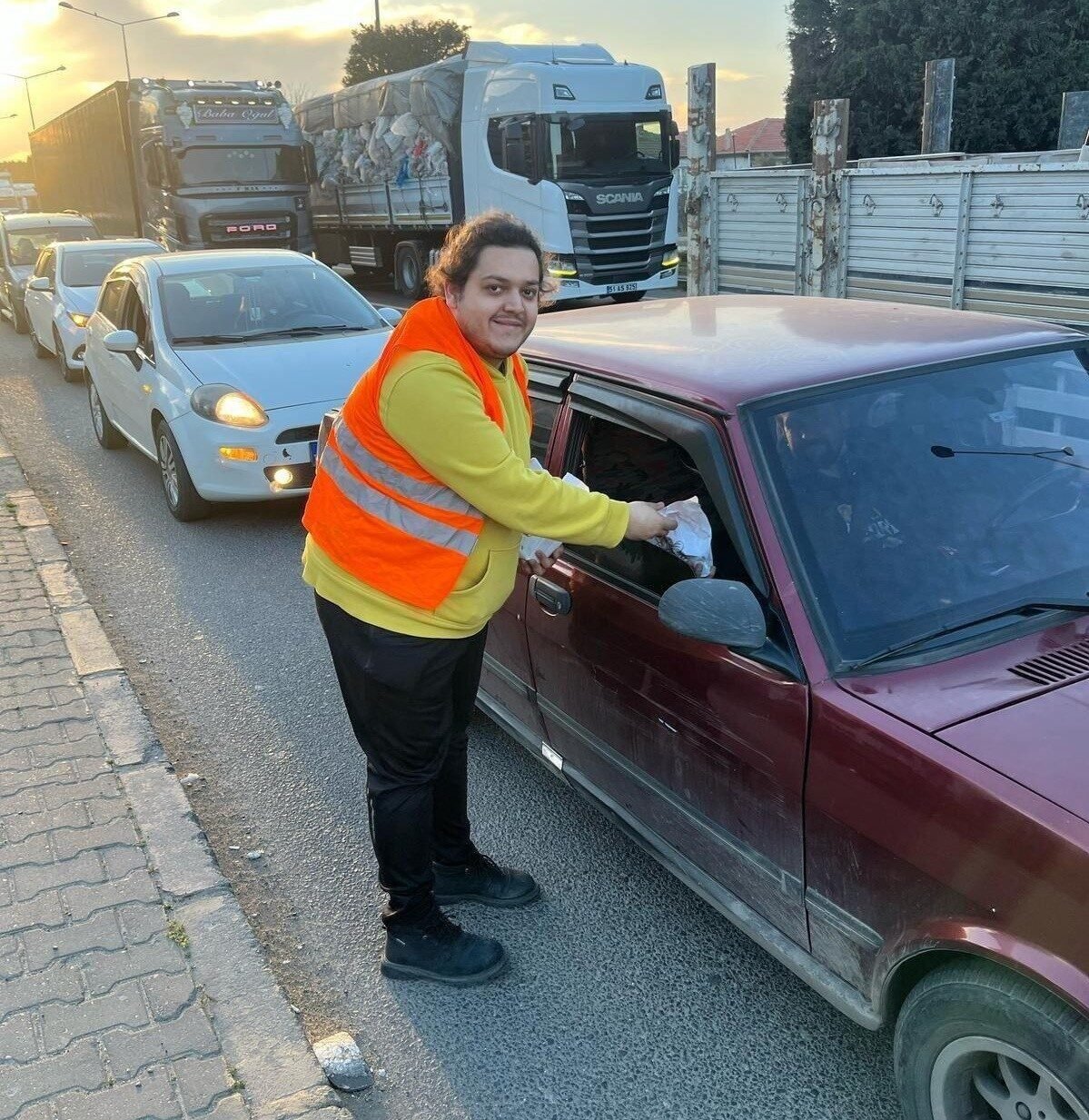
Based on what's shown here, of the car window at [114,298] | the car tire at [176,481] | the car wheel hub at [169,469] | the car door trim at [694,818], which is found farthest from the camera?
the car window at [114,298]

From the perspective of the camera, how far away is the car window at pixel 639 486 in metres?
2.67

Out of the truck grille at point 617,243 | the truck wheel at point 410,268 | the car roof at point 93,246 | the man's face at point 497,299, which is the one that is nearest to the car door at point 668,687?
the man's face at point 497,299

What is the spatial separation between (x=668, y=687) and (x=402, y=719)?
67 cm

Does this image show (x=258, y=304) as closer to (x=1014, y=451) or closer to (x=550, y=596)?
(x=550, y=596)

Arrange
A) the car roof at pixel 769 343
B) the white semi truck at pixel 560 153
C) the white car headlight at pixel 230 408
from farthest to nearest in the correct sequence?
the white semi truck at pixel 560 153, the white car headlight at pixel 230 408, the car roof at pixel 769 343

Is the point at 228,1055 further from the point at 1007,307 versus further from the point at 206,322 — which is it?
the point at 1007,307

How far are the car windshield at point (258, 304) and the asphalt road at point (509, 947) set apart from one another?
9.63 ft

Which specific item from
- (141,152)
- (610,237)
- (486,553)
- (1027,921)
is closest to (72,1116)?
(486,553)

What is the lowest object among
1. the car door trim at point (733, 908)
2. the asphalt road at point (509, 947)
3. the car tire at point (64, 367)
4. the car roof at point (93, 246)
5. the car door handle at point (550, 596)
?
the asphalt road at point (509, 947)

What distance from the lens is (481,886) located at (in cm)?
326

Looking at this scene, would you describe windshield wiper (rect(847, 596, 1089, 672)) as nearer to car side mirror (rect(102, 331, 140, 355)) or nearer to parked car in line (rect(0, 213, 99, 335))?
car side mirror (rect(102, 331, 140, 355))

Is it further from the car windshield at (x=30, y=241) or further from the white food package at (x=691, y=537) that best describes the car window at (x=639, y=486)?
the car windshield at (x=30, y=241)

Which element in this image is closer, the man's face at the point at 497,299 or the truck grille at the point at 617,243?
the man's face at the point at 497,299

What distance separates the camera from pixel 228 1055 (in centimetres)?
259
